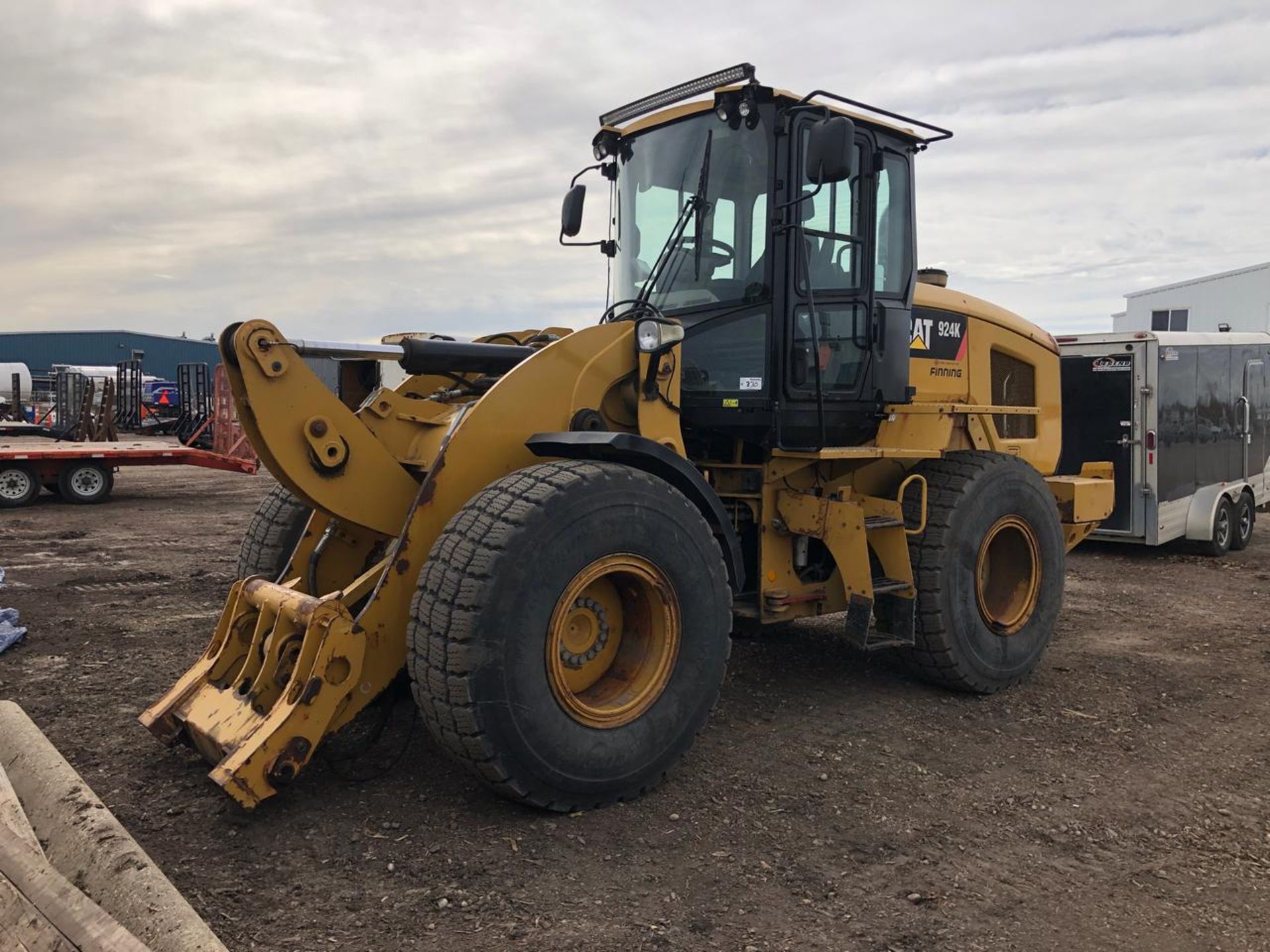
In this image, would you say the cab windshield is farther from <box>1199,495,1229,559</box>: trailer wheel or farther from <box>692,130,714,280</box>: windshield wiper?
<box>1199,495,1229,559</box>: trailer wheel

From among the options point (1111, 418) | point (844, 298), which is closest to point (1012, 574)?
point (844, 298)

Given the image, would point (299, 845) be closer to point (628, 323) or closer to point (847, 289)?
point (628, 323)

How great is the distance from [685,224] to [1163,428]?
7145 mm

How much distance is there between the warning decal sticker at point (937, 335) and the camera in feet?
17.6

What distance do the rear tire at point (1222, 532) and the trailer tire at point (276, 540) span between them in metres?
9.47

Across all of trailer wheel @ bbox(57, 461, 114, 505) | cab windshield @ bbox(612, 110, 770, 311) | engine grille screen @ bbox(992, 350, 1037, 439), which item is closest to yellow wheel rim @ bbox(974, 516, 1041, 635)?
engine grille screen @ bbox(992, 350, 1037, 439)

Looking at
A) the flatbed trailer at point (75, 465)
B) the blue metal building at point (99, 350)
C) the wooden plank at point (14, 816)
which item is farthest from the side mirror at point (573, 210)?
the blue metal building at point (99, 350)

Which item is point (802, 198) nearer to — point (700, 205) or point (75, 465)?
point (700, 205)

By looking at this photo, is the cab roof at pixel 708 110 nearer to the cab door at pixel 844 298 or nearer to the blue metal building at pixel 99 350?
the cab door at pixel 844 298

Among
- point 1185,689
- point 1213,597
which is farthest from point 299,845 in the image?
point 1213,597

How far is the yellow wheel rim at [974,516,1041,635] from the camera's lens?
5562 millimetres

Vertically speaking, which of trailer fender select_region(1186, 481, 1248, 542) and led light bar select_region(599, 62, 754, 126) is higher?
led light bar select_region(599, 62, 754, 126)

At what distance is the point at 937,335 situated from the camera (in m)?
5.53

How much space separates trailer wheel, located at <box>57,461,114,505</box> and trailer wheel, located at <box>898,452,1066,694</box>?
1242 centimetres
